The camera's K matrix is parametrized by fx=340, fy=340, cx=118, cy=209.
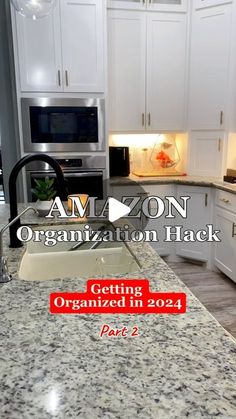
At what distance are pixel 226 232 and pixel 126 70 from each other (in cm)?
180

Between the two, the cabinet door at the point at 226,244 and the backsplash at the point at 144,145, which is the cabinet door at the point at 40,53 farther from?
the cabinet door at the point at 226,244

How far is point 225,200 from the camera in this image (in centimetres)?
296

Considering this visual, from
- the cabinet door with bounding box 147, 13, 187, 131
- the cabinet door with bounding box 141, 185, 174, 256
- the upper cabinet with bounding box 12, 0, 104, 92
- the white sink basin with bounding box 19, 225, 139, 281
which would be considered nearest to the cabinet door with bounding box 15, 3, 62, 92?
the upper cabinet with bounding box 12, 0, 104, 92

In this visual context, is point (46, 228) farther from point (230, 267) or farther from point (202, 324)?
point (230, 267)

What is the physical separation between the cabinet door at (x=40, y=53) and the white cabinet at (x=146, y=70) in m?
0.60

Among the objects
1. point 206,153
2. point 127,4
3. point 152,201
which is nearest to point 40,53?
point 127,4

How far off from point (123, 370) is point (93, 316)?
0.20m

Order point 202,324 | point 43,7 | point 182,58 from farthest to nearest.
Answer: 1. point 182,58
2. point 43,7
3. point 202,324

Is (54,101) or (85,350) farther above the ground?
(54,101)

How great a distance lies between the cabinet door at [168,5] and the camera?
319 cm

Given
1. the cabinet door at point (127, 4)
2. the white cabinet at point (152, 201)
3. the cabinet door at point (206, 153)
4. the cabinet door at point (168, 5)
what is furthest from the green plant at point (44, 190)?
the cabinet door at point (168, 5)

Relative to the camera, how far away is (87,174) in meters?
3.04

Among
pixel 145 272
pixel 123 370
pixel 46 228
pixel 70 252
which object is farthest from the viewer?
pixel 46 228

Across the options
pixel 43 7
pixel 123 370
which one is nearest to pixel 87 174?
pixel 43 7
